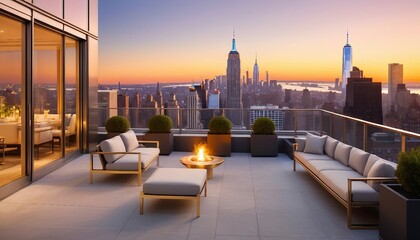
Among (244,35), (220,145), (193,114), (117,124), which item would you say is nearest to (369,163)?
(220,145)

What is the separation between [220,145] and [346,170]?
4325 mm

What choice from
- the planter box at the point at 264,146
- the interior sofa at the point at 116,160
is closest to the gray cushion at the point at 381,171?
the interior sofa at the point at 116,160

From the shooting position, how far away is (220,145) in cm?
955

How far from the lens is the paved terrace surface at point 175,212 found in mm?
4168

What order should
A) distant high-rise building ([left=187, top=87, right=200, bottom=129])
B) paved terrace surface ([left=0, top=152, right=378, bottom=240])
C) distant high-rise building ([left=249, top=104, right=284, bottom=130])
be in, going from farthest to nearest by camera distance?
distant high-rise building ([left=187, top=87, right=200, bottom=129])
distant high-rise building ([left=249, top=104, right=284, bottom=130])
paved terrace surface ([left=0, top=152, right=378, bottom=240])

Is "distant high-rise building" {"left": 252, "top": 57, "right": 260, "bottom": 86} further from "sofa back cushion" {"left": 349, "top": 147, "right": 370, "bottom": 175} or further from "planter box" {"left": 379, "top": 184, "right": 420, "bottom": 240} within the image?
"planter box" {"left": 379, "top": 184, "right": 420, "bottom": 240}

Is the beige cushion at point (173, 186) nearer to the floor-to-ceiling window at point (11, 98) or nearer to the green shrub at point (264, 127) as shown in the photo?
the floor-to-ceiling window at point (11, 98)

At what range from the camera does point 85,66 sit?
9.31 meters

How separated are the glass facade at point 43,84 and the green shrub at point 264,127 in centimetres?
410

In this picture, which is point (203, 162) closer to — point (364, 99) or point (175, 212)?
point (175, 212)

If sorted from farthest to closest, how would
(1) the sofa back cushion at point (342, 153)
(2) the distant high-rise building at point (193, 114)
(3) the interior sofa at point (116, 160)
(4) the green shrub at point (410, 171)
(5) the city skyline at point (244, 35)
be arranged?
(5) the city skyline at point (244, 35) < (2) the distant high-rise building at point (193, 114) < (3) the interior sofa at point (116, 160) < (1) the sofa back cushion at point (342, 153) < (4) the green shrub at point (410, 171)

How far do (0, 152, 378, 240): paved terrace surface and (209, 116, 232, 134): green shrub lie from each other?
Answer: 276 centimetres

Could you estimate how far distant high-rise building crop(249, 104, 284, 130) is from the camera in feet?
33.0

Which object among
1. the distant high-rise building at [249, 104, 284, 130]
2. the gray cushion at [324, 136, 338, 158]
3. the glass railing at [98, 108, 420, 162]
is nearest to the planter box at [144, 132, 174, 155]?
the glass railing at [98, 108, 420, 162]
